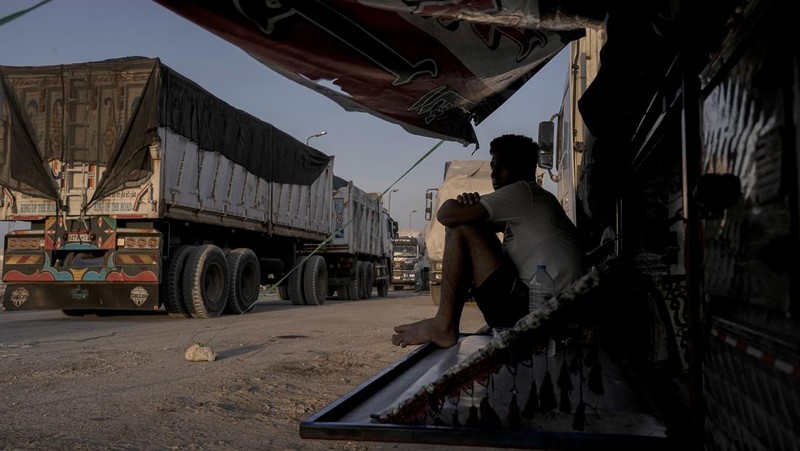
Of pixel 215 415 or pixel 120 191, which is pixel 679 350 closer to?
pixel 215 415

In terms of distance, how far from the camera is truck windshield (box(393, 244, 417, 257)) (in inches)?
1256

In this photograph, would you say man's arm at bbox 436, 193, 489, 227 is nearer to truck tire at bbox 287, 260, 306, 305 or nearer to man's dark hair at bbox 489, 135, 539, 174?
man's dark hair at bbox 489, 135, 539, 174

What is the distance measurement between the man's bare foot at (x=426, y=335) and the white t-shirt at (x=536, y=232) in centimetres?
49

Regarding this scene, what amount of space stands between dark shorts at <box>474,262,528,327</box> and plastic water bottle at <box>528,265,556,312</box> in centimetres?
10

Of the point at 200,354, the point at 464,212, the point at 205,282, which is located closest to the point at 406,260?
the point at 205,282

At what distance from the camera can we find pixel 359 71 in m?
3.14

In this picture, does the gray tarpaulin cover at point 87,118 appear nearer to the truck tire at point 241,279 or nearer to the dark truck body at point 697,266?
the truck tire at point 241,279

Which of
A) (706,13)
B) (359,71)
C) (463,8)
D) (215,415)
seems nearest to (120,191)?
(215,415)

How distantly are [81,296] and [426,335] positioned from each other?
8.43 meters

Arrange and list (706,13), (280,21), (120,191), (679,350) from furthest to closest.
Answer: (120,191) → (679,350) → (280,21) → (706,13)

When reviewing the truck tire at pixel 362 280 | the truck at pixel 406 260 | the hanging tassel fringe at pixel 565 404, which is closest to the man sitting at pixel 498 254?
the hanging tassel fringe at pixel 565 404

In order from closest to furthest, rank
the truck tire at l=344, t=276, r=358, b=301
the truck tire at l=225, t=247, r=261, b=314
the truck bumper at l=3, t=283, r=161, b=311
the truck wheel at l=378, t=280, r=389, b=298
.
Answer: the truck bumper at l=3, t=283, r=161, b=311 < the truck tire at l=225, t=247, r=261, b=314 < the truck tire at l=344, t=276, r=358, b=301 < the truck wheel at l=378, t=280, r=389, b=298

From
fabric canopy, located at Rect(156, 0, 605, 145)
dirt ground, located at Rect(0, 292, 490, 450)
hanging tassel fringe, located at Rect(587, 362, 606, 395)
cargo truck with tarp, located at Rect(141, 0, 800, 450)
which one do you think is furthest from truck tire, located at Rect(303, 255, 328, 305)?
hanging tassel fringe, located at Rect(587, 362, 606, 395)

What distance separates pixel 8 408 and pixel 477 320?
290 inches
